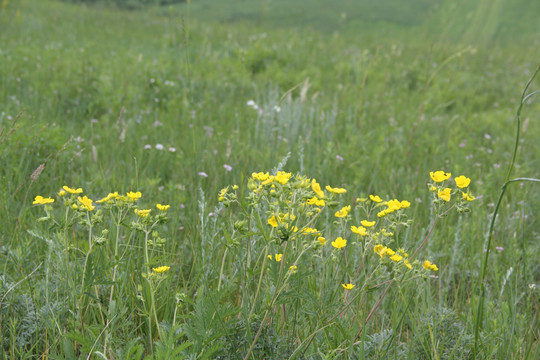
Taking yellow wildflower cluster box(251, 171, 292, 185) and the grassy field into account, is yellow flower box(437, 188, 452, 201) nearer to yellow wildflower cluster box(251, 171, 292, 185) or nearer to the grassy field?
the grassy field

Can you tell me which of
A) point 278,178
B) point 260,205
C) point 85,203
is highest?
point 278,178

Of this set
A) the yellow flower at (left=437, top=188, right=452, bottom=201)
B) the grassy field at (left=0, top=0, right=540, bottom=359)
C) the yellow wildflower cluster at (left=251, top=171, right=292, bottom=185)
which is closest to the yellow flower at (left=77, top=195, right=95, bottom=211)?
the grassy field at (left=0, top=0, right=540, bottom=359)

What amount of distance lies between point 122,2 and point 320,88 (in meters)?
14.4

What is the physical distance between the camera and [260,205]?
180 cm

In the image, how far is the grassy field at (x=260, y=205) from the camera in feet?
4.51

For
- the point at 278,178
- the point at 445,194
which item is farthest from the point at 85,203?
the point at 445,194

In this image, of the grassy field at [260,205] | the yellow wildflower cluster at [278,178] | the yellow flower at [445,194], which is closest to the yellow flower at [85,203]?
the grassy field at [260,205]

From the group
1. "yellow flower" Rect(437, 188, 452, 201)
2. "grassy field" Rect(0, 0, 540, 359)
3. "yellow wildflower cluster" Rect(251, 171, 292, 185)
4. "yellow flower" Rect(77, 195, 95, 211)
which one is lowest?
"grassy field" Rect(0, 0, 540, 359)

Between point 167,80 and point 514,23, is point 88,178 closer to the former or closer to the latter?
point 167,80

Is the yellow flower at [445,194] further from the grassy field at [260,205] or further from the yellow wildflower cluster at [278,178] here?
the yellow wildflower cluster at [278,178]

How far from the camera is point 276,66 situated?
6422mm

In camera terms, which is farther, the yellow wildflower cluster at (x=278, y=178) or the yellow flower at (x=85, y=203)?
the yellow flower at (x=85, y=203)

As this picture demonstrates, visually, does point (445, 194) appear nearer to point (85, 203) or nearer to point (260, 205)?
point (260, 205)

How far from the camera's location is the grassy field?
1.38 meters
